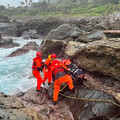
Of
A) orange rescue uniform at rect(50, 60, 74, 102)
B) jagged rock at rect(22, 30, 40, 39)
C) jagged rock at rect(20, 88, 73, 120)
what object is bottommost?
jagged rock at rect(22, 30, 40, 39)

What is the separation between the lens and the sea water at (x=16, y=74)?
7.87m

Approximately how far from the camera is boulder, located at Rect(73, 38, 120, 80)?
5707 millimetres

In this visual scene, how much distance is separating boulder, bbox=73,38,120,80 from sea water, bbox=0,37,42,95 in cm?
346

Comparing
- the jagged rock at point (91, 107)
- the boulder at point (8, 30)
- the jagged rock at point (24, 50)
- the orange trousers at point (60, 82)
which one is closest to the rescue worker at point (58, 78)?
Answer: the orange trousers at point (60, 82)

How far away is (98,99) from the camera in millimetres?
4617

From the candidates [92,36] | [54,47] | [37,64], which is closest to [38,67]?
[37,64]

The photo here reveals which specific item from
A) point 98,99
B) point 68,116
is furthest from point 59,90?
point 98,99

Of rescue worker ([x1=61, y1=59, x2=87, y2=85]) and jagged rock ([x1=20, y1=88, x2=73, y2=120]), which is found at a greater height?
rescue worker ([x1=61, y1=59, x2=87, y2=85])

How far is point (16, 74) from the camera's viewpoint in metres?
10.0

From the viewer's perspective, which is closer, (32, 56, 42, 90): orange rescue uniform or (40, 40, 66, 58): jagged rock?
(32, 56, 42, 90): orange rescue uniform

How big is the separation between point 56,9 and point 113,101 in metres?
74.1

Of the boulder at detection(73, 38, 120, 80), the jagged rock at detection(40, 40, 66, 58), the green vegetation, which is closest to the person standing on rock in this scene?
the boulder at detection(73, 38, 120, 80)

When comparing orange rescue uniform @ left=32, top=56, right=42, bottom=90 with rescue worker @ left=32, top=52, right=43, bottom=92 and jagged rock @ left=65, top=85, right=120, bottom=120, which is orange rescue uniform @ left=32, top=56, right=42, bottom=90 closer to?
rescue worker @ left=32, top=52, right=43, bottom=92

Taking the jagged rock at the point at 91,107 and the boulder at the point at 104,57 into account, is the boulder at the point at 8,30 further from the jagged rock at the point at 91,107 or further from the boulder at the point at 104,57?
the jagged rock at the point at 91,107
